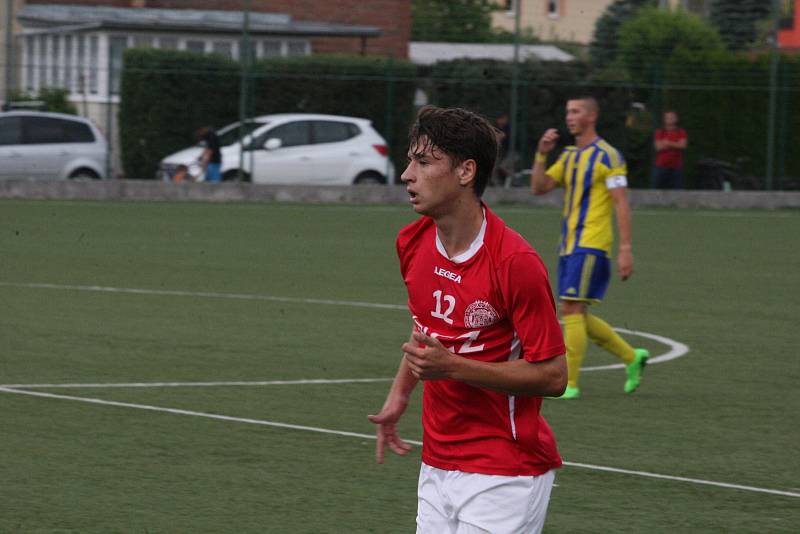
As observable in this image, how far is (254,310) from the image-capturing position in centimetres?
1375

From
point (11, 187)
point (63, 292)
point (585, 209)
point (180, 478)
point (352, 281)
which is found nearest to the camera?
point (180, 478)

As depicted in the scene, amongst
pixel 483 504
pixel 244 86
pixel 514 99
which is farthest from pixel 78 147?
pixel 483 504

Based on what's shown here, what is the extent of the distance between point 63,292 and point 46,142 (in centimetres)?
1446

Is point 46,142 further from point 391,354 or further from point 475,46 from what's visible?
point 391,354

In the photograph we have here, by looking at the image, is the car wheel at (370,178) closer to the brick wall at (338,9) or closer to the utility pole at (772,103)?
the utility pole at (772,103)

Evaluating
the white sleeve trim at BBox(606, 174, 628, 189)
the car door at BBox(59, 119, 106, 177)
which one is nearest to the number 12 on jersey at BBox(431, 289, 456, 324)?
the white sleeve trim at BBox(606, 174, 628, 189)

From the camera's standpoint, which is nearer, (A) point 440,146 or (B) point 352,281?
(A) point 440,146

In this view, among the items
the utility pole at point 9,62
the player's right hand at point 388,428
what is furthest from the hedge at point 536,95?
the player's right hand at point 388,428

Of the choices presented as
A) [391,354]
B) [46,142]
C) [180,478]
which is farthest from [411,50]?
[180,478]

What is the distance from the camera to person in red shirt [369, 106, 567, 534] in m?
3.99

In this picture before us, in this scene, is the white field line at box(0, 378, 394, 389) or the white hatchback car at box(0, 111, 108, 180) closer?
the white field line at box(0, 378, 394, 389)

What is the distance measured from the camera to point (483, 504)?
4047mm

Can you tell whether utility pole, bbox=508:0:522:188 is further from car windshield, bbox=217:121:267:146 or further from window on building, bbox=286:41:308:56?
window on building, bbox=286:41:308:56

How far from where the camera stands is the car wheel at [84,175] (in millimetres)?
28719
